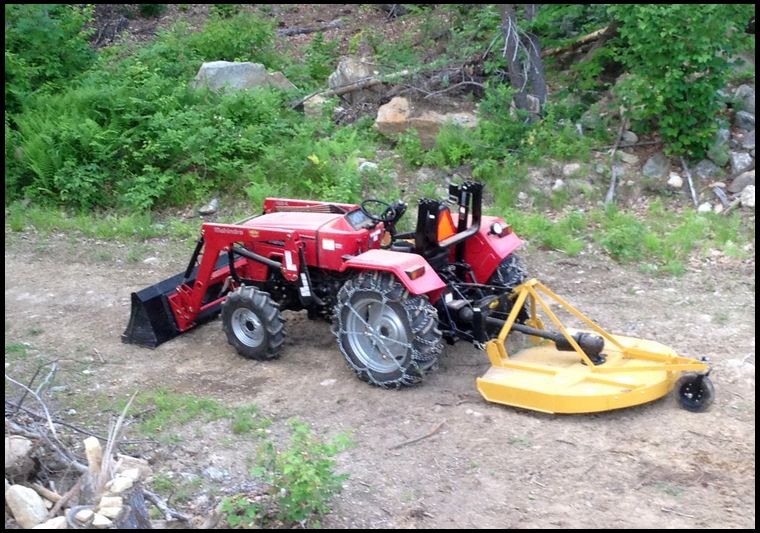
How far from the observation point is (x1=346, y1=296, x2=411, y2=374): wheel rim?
695cm

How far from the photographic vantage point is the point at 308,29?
58.1 feet

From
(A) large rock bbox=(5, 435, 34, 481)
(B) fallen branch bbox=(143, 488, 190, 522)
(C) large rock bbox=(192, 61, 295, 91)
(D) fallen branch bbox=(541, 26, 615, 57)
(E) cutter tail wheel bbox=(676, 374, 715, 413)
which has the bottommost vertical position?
(B) fallen branch bbox=(143, 488, 190, 522)

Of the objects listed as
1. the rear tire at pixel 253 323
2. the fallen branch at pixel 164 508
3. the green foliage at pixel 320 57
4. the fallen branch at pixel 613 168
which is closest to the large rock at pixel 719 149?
the fallen branch at pixel 613 168

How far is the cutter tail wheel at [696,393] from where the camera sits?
6.25 meters

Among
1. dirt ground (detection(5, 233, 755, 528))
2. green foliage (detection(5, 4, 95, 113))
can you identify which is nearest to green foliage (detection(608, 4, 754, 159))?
dirt ground (detection(5, 233, 755, 528))

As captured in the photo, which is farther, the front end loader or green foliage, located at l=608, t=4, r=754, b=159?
green foliage, located at l=608, t=4, r=754, b=159

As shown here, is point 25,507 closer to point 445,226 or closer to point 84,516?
point 84,516

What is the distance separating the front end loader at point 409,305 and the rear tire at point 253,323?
0.03 feet

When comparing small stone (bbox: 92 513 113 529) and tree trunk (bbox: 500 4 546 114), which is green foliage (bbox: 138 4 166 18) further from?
small stone (bbox: 92 513 113 529)

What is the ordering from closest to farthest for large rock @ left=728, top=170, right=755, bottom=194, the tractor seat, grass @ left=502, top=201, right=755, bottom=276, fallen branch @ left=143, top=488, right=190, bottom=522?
1. fallen branch @ left=143, top=488, right=190, bottom=522
2. the tractor seat
3. grass @ left=502, top=201, right=755, bottom=276
4. large rock @ left=728, top=170, right=755, bottom=194

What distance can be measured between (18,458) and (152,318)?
10.7 ft

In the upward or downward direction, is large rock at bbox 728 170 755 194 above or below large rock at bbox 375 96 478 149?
below

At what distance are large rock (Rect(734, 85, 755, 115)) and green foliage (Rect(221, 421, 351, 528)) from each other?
8.61m

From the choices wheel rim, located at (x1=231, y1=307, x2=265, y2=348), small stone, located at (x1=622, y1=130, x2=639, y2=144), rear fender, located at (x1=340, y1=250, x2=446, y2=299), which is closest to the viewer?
rear fender, located at (x1=340, y1=250, x2=446, y2=299)
